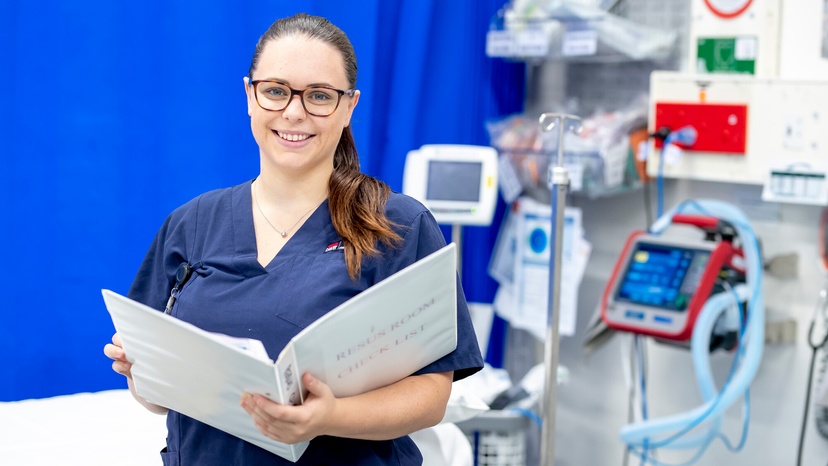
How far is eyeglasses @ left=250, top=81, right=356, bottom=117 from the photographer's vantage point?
1521 millimetres

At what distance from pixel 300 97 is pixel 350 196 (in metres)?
0.18

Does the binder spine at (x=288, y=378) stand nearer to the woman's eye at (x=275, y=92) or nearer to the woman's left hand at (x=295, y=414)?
the woman's left hand at (x=295, y=414)

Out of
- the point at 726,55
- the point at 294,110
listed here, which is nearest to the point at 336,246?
the point at 294,110

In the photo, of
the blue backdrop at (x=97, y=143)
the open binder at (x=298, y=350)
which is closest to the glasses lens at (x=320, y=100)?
the open binder at (x=298, y=350)

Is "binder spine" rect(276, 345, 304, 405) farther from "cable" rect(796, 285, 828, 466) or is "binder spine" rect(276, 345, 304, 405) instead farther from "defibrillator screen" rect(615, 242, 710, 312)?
"cable" rect(796, 285, 828, 466)

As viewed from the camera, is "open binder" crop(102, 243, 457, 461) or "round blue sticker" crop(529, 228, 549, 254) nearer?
"open binder" crop(102, 243, 457, 461)

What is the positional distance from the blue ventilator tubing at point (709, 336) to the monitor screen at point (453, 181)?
1.74 ft

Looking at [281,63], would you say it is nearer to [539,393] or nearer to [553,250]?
[553,250]

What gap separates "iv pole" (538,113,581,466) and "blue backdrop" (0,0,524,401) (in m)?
0.85

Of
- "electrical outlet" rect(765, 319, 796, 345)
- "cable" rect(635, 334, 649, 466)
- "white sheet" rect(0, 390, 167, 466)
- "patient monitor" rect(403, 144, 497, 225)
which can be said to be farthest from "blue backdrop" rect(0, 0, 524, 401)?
"electrical outlet" rect(765, 319, 796, 345)

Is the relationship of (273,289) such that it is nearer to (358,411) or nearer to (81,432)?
(358,411)

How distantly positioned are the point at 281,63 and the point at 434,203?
1334 mm

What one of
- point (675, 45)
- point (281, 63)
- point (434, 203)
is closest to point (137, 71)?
point (434, 203)

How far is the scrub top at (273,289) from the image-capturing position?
1.48 metres
